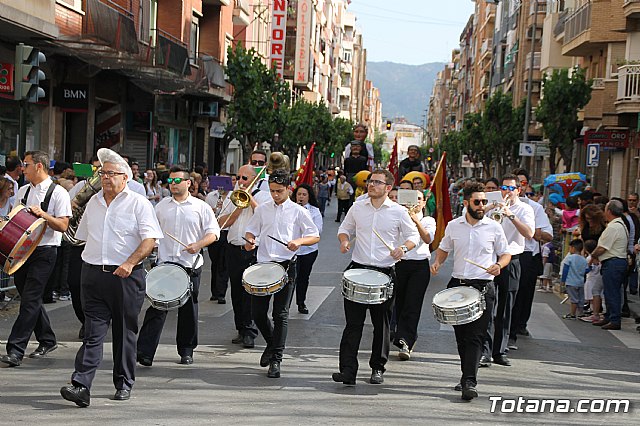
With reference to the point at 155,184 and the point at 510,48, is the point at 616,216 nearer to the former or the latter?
the point at 155,184

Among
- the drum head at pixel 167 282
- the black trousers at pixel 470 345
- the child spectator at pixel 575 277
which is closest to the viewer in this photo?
the black trousers at pixel 470 345

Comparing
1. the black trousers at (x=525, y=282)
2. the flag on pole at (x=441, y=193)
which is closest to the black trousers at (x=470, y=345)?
the black trousers at (x=525, y=282)

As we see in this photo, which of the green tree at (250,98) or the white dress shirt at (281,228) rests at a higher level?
the green tree at (250,98)

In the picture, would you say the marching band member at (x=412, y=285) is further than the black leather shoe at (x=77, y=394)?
Yes

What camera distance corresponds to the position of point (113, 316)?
8.34 m

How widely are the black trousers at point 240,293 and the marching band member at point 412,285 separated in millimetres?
1576

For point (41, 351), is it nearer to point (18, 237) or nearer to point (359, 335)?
point (18, 237)

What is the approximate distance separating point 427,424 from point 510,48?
68.1 m

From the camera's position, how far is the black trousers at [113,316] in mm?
8172

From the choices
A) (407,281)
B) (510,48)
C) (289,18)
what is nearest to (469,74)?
(510,48)

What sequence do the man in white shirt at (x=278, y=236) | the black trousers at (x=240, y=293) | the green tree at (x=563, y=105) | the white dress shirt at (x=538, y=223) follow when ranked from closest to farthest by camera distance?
the man in white shirt at (x=278, y=236)
the black trousers at (x=240, y=293)
the white dress shirt at (x=538, y=223)
the green tree at (x=563, y=105)

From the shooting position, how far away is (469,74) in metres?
121

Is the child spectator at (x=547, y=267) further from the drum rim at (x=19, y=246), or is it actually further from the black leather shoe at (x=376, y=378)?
the drum rim at (x=19, y=246)

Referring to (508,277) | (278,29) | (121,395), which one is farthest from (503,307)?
(278,29)
